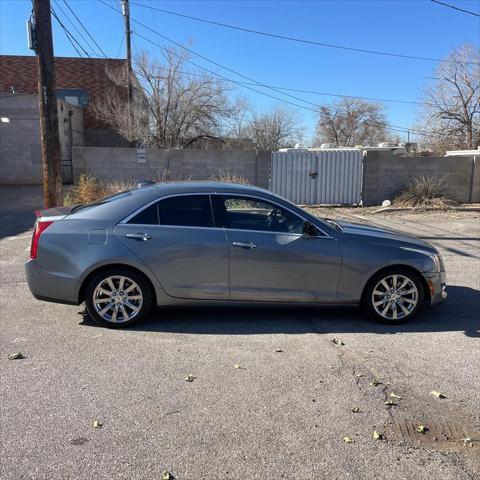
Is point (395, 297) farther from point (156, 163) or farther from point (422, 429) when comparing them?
point (156, 163)

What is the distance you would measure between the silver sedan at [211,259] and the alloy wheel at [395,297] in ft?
0.04

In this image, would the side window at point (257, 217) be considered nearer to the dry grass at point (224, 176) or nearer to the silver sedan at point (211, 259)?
the silver sedan at point (211, 259)

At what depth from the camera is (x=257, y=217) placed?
5.32 meters

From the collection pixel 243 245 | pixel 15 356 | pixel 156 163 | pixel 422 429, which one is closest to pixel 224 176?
pixel 156 163

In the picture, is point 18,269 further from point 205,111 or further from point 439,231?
point 205,111

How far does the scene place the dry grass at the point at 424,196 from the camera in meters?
16.3

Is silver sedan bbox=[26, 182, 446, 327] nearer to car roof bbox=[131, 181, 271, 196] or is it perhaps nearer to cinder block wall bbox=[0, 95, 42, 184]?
car roof bbox=[131, 181, 271, 196]

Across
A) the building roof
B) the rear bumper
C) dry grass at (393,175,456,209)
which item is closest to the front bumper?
the rear bumper

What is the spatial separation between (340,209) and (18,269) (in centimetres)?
1145

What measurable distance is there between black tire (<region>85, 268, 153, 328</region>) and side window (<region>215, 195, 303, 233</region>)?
42.9 inches

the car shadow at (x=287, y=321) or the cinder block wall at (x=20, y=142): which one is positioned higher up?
the cinder block wall at (x=20, y=142)

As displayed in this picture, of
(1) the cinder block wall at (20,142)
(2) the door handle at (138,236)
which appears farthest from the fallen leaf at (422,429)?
(1) the cinder block wall at (20,142)

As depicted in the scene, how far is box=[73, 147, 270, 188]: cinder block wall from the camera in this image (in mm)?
17266

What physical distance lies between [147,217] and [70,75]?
33.8 meters
